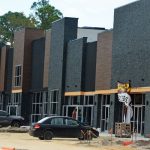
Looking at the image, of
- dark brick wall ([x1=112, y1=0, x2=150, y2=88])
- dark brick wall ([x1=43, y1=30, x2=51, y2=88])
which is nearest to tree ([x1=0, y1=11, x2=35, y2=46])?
dark brick wall ([x1=43, y1=30, x2=51, y2=88])

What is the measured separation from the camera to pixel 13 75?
71.9 m

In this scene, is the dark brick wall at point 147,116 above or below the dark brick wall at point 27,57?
below

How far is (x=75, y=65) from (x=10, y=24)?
7588 centimetres

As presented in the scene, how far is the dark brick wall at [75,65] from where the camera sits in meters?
53.7

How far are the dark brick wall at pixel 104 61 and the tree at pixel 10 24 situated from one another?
75.0 metres

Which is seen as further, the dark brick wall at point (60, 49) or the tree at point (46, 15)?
the tree at point (46, 15)

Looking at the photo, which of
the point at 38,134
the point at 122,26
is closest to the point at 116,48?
the point at 122,26

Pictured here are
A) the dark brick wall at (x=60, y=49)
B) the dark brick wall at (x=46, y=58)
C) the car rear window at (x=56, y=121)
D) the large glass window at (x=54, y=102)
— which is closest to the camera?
the car rear window at (x=56, y=121)

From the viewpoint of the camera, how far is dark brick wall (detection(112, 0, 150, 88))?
141 feet

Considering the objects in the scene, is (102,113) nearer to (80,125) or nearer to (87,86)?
(87,86)

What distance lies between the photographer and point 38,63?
66.1 meters

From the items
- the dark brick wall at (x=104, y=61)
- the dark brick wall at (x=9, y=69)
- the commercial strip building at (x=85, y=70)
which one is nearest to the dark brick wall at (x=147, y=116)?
the commercial strip building at (x=85, y=70)

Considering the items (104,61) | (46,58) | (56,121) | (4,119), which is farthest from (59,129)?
(46,58)

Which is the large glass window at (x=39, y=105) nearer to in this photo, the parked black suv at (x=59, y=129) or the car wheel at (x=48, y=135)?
the parked black suv at (x=59, y=129)
